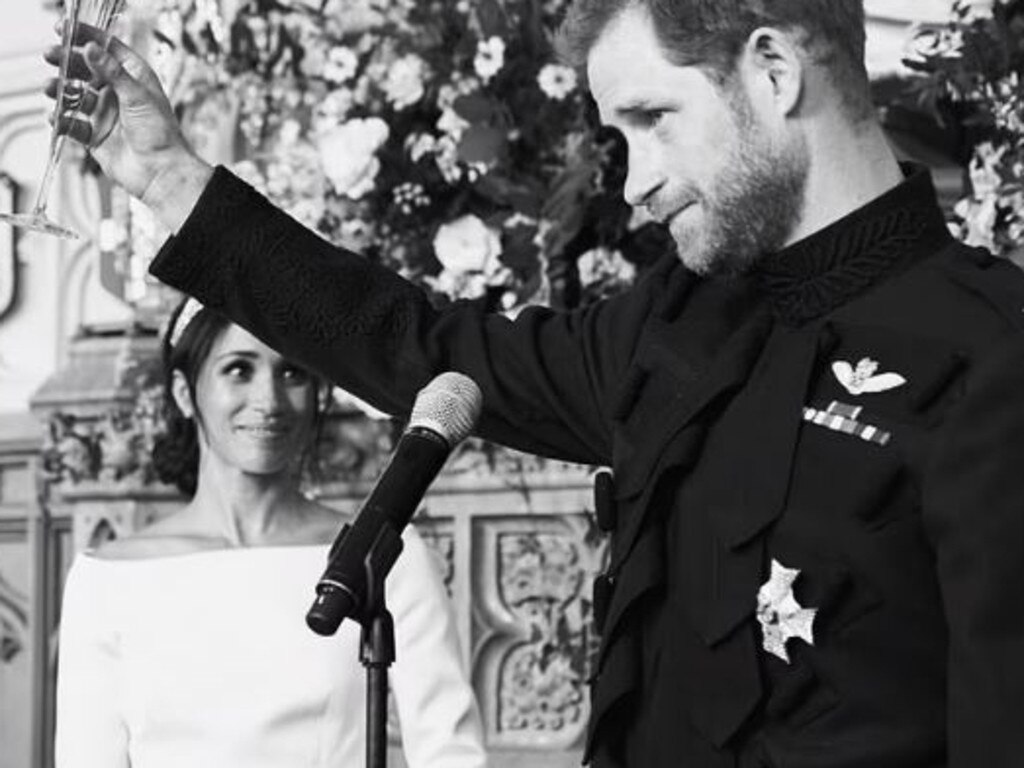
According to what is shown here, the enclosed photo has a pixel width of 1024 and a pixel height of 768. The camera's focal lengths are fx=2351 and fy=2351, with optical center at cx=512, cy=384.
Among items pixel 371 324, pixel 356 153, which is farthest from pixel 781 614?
pixel 356 153

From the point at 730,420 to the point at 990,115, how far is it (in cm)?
150

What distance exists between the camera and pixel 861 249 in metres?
2.04

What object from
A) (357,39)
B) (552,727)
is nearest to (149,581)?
(552,727)

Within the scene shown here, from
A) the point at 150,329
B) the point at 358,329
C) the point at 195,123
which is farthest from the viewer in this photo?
the point at 150,329

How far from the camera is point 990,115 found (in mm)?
3387

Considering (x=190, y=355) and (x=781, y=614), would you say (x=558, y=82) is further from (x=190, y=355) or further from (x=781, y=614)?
(x=781, y=614)

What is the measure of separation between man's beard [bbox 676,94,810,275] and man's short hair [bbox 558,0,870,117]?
49 mm

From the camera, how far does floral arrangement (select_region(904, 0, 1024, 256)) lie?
3.30 m

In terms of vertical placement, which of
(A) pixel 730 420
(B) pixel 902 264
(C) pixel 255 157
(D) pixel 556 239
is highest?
(C) pixel 255 157

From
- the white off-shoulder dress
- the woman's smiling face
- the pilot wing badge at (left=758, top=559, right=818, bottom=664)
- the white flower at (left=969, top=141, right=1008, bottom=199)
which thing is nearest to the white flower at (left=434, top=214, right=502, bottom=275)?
the woman's smiling face

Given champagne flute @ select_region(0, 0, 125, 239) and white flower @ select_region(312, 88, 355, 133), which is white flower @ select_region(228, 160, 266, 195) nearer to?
white flower @ select_region(312, 88, 355, 133)

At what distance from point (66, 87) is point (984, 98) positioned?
1.66 metres

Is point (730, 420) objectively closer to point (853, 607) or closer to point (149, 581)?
point (853, 607)

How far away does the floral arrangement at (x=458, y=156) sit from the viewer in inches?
151
